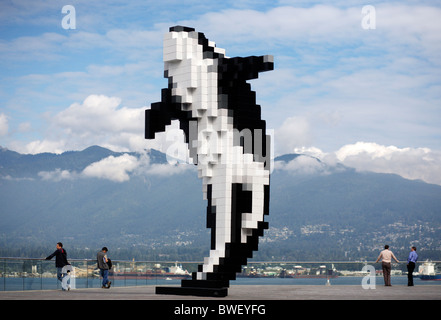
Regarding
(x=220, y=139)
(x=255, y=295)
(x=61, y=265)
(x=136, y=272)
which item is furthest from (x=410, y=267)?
(x=61, y=265)

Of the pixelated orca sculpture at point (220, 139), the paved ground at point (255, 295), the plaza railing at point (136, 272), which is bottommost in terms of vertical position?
the paved ground at point (255, 295)

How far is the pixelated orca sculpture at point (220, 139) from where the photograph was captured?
23281mm

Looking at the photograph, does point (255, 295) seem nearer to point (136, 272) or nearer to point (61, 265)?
point (61, 265)

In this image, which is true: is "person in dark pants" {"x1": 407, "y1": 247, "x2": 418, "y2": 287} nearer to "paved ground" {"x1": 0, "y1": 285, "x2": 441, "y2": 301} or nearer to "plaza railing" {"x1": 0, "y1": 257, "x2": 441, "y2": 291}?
"plaza railing" {"x1": 0, "y1": 257, "x2": 441, "y2": 291}

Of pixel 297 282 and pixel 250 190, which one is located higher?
pixel 250 190

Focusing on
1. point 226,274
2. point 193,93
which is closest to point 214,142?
point 193,93

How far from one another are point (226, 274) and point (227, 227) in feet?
4.75

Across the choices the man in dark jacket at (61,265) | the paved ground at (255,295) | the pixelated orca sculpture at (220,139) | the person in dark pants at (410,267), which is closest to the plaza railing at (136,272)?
the man in dark jacket at (61,265)

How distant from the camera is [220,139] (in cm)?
2370

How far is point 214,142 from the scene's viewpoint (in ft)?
77.7

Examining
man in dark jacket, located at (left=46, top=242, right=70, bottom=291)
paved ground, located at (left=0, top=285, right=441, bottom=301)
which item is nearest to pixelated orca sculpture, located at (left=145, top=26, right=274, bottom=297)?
paved ground, located at (left=0, top=285, right=441, bottom=301)

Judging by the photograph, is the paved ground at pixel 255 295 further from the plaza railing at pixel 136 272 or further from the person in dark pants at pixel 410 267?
the person in dark pants at pixel 410 267

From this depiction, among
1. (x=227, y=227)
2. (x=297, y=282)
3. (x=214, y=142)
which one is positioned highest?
(x=214, y=142)
